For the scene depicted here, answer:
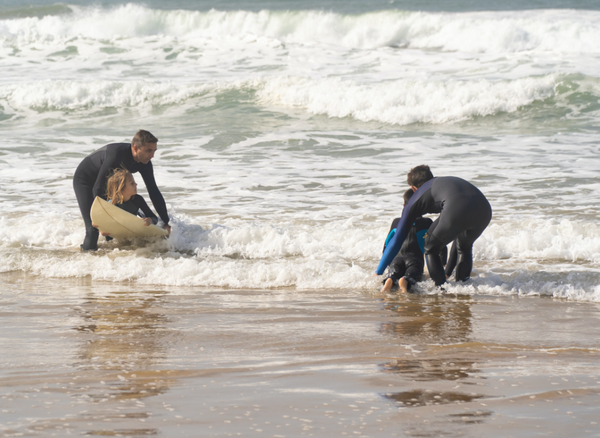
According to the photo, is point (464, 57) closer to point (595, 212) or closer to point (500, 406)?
point (595, 212)

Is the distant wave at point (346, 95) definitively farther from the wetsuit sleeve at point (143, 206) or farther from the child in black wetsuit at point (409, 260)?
the child in black wetsuit at point (409, 260)

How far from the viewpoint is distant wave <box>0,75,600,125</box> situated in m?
16.1

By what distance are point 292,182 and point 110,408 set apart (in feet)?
24.5

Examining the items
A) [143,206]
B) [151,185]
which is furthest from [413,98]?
[151,185]

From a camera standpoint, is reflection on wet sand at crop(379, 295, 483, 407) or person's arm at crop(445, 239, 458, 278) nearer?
reflection on wet sand at crop(379, 295, 483, 407)

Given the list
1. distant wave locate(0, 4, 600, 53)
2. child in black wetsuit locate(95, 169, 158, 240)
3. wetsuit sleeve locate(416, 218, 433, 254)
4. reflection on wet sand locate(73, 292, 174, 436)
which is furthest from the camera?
distant wave locate(0, 4, 600, 53)

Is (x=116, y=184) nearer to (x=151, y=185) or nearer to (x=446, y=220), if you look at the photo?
(x=151, y=185)

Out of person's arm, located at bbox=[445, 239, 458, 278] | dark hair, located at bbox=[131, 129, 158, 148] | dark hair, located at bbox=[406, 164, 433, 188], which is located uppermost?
dark hair, located at bbox=[131, 129, 158, 148]

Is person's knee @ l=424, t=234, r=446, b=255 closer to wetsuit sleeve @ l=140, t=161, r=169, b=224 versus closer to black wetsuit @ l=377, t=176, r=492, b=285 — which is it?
black wetsuit @ l=377, t=176, r=492, b=285

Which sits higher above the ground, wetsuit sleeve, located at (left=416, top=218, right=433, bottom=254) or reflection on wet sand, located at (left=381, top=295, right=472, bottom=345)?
wetsuit sleeve, located at (left=416, top=218, right=433, bottom=254)

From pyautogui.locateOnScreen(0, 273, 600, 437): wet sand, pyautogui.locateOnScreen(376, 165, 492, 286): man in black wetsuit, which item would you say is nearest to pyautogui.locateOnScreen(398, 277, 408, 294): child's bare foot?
pyautogui.locateOnScreen(0, 273, 600, 437): wet sand

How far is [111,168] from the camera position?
22.1 ft

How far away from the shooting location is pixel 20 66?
2270 cm

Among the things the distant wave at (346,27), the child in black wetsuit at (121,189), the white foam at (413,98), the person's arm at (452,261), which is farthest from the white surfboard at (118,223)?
the distant wave at (346,27)
